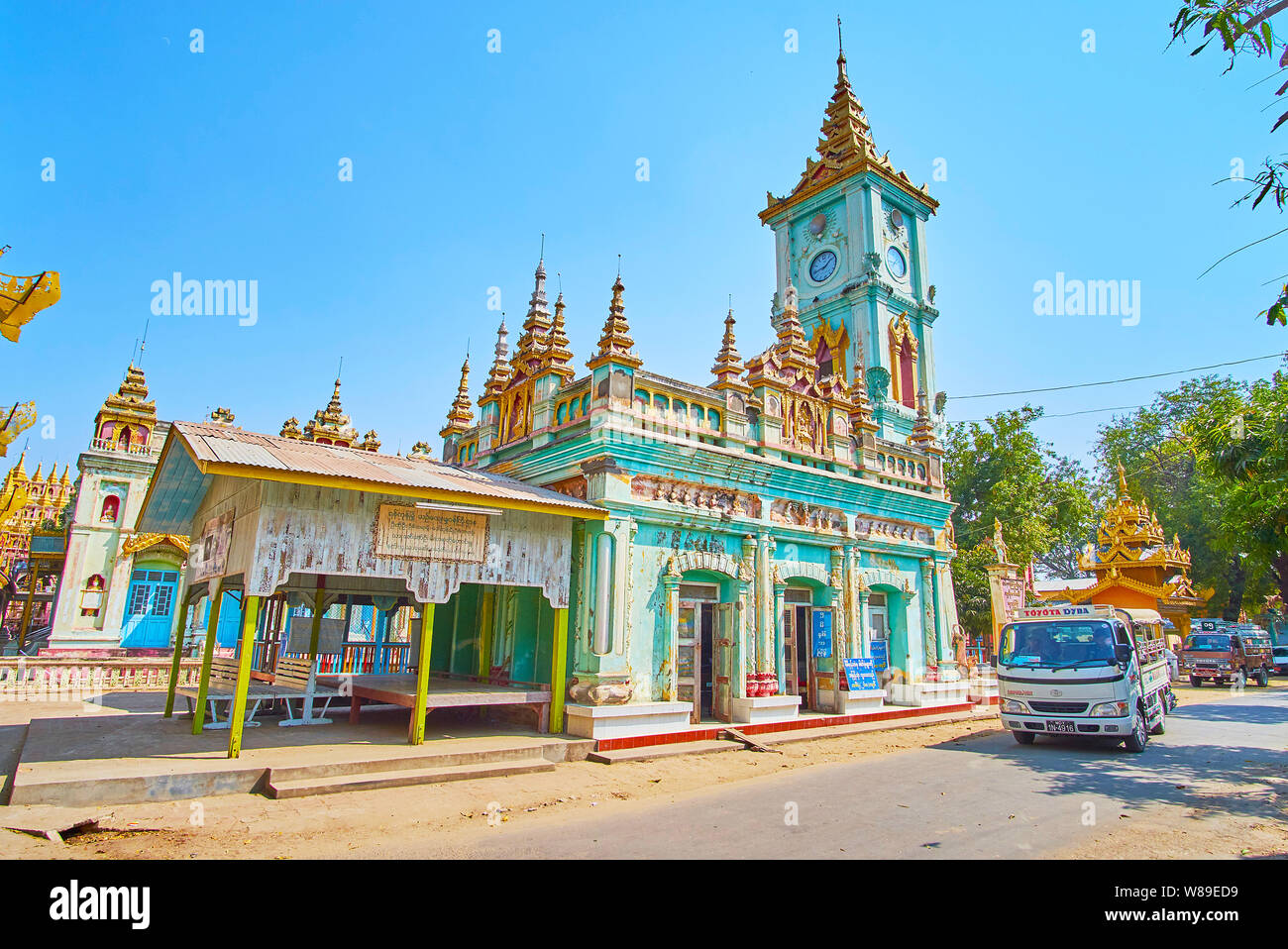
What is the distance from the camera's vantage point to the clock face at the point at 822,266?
1074 inches

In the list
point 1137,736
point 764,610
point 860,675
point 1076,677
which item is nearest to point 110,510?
point 764,610

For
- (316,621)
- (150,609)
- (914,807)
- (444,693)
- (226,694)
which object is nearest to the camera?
(914,807)

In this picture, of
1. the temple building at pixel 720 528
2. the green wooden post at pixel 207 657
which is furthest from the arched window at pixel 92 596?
the green wooden post at pixel 207 657

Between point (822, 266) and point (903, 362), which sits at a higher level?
point (822, 266)

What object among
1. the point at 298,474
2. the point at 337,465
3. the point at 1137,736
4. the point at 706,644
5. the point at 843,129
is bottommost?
the point at 1137,736

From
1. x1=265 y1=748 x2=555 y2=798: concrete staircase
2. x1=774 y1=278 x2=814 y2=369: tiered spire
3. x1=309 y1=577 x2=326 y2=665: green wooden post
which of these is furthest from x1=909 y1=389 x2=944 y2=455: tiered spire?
x1=309 y1=577 x2=326 y2=665: green wooden post

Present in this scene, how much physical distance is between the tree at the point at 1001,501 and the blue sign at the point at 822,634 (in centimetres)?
1596

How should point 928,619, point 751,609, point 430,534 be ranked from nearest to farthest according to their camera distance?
point 430,534 < point 751,609 < point 928,619

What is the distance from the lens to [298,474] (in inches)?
321

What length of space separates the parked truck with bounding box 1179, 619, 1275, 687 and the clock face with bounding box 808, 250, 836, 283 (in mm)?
19906

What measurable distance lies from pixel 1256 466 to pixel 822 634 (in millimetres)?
7677

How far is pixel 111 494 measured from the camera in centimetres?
2298

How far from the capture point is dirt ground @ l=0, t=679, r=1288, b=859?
5809 mm

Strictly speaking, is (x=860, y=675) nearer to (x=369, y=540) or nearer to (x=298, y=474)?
(x=369, y=540)
